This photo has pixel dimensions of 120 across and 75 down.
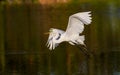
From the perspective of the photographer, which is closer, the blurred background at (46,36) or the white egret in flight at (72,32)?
the white egret in flight at (72,32)

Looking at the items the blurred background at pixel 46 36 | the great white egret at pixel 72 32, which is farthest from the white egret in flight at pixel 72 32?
the blurred background at pixel 46 36

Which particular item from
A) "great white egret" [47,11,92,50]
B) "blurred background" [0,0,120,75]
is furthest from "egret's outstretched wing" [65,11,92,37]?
"blurred background" [0,0,120,75]

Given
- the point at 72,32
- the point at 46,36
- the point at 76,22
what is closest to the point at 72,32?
the point at 72,32

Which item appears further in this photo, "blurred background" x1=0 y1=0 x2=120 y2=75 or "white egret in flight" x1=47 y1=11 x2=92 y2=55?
"blurred background" x1=0 y1=0 x2=120 y2=75

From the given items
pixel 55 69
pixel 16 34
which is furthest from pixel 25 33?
pixel 55 69

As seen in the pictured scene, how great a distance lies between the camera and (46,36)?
13391mm

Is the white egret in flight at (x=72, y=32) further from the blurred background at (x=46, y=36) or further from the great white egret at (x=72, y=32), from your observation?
the blurred background at (x=46, y=36)

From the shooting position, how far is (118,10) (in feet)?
43.9

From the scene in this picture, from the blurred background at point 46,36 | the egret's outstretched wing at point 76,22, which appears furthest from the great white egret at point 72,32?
the blurred background at point 46,36

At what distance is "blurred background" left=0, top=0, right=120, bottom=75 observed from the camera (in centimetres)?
1305

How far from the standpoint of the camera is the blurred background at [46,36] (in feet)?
42.8

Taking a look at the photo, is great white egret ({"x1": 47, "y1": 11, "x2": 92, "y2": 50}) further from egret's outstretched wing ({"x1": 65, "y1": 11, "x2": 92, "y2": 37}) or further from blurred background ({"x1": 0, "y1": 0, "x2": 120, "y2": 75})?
blurred background ({"x1": 0, "y1": 0, "x2": 120, "y2": 75})

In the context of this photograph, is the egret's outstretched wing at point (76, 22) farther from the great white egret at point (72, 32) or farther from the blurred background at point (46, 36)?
the blurred background at point (46, 36)

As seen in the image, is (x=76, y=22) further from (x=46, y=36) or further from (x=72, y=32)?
(x=46, y=36)
